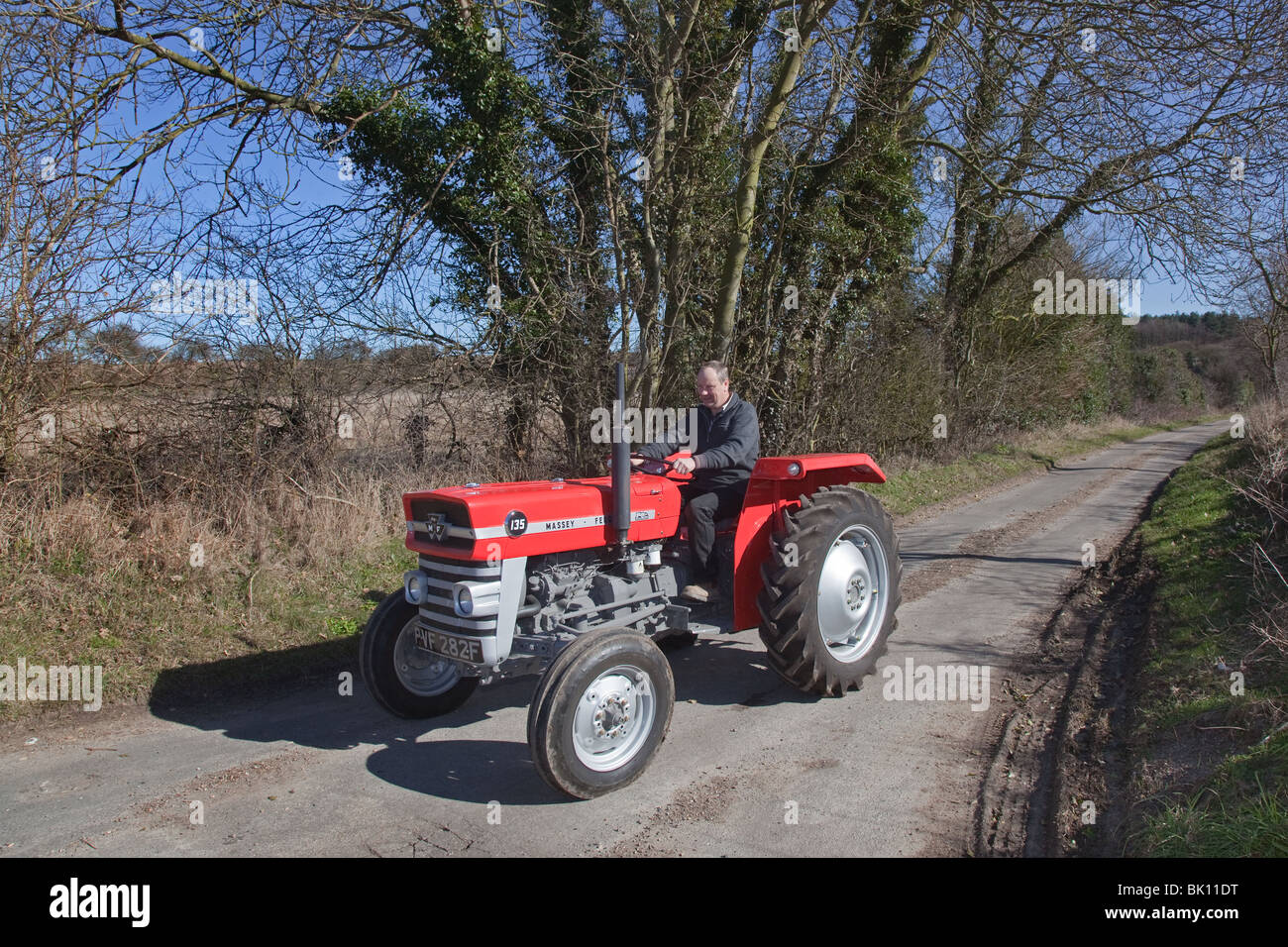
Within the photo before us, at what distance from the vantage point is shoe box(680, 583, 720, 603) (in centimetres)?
456

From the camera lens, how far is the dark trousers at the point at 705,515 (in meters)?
4.66

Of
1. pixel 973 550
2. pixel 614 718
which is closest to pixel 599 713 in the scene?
pixel 614 718

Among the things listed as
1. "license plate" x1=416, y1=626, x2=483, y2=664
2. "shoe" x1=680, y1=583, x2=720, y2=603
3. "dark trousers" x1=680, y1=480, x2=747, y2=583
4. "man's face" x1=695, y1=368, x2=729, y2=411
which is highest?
"man's face" x1=695, y1=368, x2=729, y2=411

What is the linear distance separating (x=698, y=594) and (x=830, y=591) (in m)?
0.83

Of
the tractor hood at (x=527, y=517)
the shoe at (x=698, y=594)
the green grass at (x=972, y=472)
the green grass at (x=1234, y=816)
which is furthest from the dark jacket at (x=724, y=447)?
the green grass at (x=972, y=472)

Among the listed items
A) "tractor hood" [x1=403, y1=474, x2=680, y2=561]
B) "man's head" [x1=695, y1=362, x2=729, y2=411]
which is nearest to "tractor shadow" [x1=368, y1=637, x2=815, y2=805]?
"tractor hood" [x1=403, y1=474, x2=680, y2=561]

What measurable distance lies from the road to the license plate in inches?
21.8

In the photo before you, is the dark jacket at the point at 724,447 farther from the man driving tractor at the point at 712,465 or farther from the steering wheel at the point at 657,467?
the steering wheel at the point at 657,467

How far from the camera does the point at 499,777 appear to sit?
383 cm

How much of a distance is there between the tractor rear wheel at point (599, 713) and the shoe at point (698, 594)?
0.78 m

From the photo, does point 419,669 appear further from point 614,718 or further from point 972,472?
point 972,472

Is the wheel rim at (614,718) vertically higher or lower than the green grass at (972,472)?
lower

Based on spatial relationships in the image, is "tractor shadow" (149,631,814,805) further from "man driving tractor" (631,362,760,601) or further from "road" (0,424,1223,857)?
"man driving tractor" (631,362,760,601)
